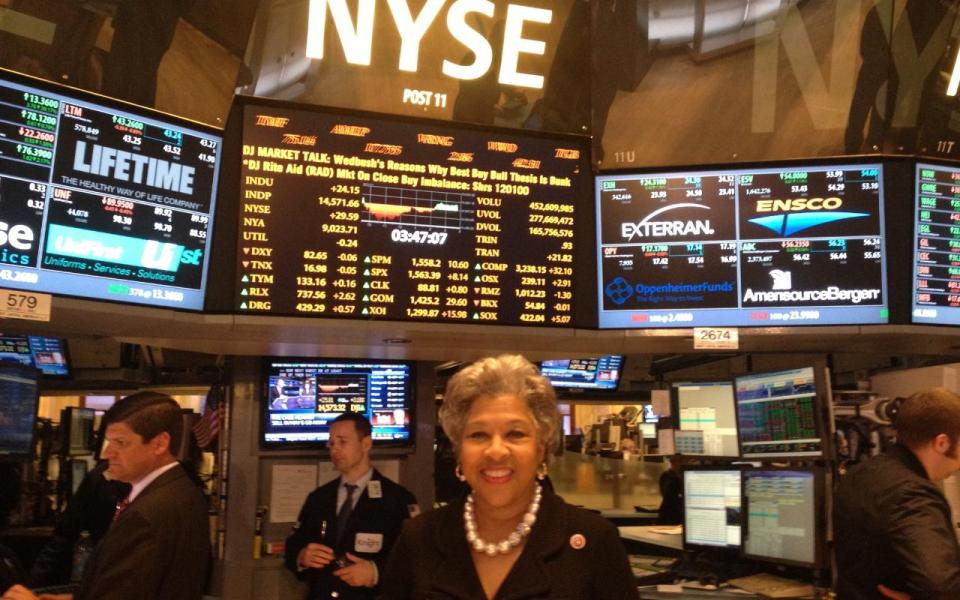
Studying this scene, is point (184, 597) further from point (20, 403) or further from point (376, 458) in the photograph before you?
point (20, 403)

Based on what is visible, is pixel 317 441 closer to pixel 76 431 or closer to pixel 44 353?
pixel 44 353

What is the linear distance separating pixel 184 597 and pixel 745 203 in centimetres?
275

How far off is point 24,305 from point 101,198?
1.52 ft

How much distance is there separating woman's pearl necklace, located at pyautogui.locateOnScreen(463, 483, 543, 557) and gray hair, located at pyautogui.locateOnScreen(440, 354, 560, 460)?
0.43 ft

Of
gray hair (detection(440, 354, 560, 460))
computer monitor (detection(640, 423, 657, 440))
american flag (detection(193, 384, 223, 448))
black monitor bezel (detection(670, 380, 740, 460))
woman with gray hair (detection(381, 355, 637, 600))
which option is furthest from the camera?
computer monitor (detection(640, 423, 657, 440))

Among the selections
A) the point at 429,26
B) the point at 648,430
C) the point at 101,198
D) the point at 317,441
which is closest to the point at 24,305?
the point at 101,198

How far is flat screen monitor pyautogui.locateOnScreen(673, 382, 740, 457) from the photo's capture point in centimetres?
419

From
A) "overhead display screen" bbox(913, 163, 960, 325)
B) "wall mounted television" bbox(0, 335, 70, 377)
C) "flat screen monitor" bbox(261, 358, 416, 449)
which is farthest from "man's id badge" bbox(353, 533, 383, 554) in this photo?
"wall mounted television" bbox(0, 335, 70, 377)

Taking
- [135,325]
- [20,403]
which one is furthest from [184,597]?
[20,403]

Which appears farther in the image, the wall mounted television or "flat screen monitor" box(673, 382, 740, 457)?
the wall mounted television

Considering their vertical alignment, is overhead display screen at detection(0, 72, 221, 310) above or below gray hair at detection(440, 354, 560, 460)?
above

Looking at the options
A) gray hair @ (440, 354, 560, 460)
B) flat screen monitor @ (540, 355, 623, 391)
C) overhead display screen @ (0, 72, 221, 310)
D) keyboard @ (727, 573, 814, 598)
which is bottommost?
keyboard @ (727, 573, 814, 598)

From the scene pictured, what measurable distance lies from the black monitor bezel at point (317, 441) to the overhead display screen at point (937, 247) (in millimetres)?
2400

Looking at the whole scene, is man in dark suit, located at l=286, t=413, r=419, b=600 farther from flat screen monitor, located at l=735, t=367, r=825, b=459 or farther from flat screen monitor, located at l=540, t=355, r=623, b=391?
flat screen monitor, located at l=540, t=355, r=623, b=391
